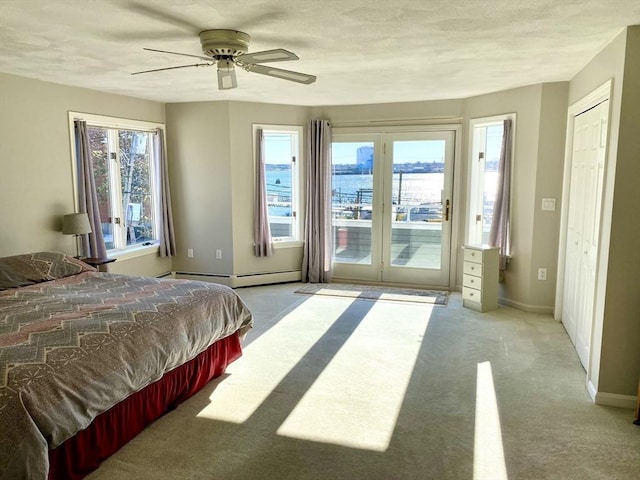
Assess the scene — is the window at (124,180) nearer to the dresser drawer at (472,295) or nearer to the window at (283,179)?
the window at (283,179)

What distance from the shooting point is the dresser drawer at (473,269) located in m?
4.89

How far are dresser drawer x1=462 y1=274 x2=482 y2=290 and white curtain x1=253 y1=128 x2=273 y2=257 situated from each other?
2.43 meters

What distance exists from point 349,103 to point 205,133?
1829 millimetres

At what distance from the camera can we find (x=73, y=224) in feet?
14.2

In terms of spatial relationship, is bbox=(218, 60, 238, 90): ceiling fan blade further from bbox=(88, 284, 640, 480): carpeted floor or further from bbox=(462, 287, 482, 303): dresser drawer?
bbox=(462, 287, 482, 303): dresser drawer

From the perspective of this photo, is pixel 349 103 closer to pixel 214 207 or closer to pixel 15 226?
pixel 214 207

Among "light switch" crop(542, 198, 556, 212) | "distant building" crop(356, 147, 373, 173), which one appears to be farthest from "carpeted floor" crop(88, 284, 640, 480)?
"distant building" crop(356, 147, 373, 173)

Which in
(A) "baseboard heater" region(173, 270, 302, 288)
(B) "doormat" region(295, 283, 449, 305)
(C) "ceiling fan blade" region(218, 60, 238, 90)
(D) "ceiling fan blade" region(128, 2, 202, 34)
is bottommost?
(B) "doormat" region(295, 283, 449, 305)

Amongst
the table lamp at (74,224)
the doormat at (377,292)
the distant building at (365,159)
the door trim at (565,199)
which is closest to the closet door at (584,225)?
the door trim at (565,199)

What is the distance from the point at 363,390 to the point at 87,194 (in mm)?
3390

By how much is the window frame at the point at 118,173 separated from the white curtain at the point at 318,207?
1.88 m

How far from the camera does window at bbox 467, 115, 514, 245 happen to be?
5270mm

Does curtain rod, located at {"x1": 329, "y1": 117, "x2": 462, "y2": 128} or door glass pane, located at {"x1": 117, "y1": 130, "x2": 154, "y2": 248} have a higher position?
curtain rod, located at {"x1": 329, "y1": 117, "x2": 462, "y2": 128}

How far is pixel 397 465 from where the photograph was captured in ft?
7.79
